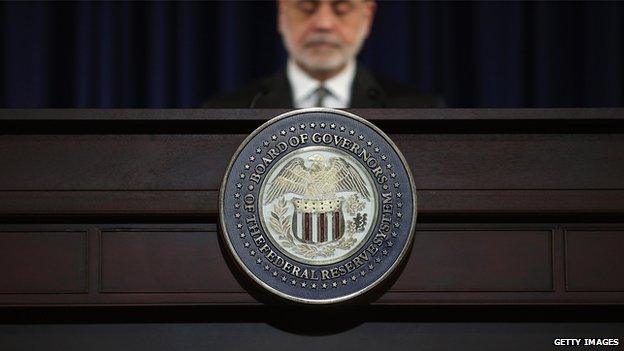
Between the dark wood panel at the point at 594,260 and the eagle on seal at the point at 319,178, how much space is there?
35 centimetres

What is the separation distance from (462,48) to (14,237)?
6.22 ft

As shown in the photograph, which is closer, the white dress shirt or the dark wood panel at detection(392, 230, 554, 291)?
the dark wood panel at detection(392, 230, 554, 291)

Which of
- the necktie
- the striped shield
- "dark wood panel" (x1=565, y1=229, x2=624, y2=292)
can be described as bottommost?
"dark wood panel" (x1=565, y1=229, x2=624, y2=292)

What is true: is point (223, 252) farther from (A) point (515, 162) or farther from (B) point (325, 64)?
(B) point (325, 64)

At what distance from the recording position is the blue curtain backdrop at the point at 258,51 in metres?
2.90

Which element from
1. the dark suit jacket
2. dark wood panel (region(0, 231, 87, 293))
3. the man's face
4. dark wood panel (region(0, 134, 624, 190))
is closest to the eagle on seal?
dark wood panel (region(0, 134, 624, 190))

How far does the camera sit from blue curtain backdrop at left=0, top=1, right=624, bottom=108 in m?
2.90

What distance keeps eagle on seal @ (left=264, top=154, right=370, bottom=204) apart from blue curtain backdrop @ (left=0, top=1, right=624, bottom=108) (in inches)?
61.7

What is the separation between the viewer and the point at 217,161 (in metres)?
1.42

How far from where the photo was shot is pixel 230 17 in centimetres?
291

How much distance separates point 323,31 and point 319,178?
145 centimetres

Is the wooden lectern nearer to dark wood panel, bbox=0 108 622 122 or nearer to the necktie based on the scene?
dark wood panel, bbox=0 108 622 122

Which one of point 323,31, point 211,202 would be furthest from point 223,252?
point 323,31

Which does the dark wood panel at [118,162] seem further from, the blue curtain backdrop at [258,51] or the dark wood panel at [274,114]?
the blue curtain backdrop at [258,51]
